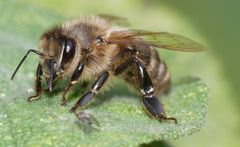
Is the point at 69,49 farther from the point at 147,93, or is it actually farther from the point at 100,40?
the point at 147,93

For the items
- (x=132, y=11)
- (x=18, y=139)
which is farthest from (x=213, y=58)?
(x=18, y=139)

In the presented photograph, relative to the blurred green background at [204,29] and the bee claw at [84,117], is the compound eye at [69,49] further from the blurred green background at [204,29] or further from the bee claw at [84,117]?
the blurred green background at [204,29]

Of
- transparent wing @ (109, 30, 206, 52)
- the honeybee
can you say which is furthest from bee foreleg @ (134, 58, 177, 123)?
transparent wing @ (109, 30, 206, 52)

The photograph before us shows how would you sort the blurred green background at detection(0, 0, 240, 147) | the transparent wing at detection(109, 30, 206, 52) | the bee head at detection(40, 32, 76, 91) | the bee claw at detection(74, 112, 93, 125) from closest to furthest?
the bee claw at detection(74, 112, 93, 125)
the bee head at detection(40, 32, 76, 91)
the transparent wing at detection(109, 30, 206, 52)
the blurred green background at detection(0, 0, 240, 147)

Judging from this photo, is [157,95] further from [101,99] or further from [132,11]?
[132,11]

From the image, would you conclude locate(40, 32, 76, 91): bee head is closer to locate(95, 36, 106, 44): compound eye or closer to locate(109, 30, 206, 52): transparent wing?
locate(95, 36, 106, 44): compound eye

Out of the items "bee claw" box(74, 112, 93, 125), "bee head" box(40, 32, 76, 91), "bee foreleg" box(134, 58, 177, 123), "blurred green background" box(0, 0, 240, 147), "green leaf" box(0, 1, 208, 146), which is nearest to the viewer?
"green leaf" box(0, 1, 208, 146)
